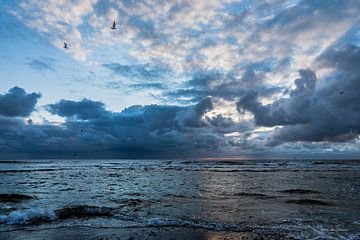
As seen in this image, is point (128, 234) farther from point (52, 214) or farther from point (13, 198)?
point (13, 198)

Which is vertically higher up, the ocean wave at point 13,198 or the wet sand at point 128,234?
the ocean wave at point 13,198

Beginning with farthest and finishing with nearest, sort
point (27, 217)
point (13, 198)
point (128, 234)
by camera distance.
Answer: point (13, 198), point (27, 217), point (128, 234)

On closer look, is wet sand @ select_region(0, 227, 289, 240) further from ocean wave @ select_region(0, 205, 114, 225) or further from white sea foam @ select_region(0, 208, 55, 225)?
ocean wave @ select_region(0, 205, 114, 225)

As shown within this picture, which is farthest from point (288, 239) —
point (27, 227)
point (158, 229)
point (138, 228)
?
point (27, 227)

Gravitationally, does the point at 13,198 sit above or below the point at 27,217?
below

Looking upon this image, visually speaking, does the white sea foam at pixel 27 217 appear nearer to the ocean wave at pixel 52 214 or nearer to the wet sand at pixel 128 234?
the ocean wave at pixel 52 214

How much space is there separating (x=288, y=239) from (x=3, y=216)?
11.4 meters

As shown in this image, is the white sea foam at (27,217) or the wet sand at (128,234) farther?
the white sea foam at (27,217)

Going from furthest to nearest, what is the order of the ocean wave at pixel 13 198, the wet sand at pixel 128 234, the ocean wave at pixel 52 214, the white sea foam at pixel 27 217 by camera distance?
1. the ocean wave at pixel 13 198
2. the ocean wave at pixel 52 214
3. the white sea foam at pixel 27 217
4. the wet sand at pixel 128 234

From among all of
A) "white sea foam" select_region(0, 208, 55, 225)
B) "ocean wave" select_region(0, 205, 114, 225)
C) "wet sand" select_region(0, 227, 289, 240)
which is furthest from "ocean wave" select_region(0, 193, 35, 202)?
"wet sand" select_region(0, 227, 289, 240)

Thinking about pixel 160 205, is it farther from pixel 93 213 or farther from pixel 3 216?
pixel 3 216

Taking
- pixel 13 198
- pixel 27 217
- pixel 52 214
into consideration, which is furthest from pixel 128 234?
pixel 13 198

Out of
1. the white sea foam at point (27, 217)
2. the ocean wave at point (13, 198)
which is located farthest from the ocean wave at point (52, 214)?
the ocean wave at point (13, 198)

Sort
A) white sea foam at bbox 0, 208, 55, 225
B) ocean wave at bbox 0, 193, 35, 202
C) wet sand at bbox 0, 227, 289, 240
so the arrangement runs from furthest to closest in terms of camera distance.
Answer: ocean wave at bbox 0, 193, 35, 202 → white sea foam at bbox 0, 208, 55, 225 → wet sand at bbox 0, 227, 289, 240
